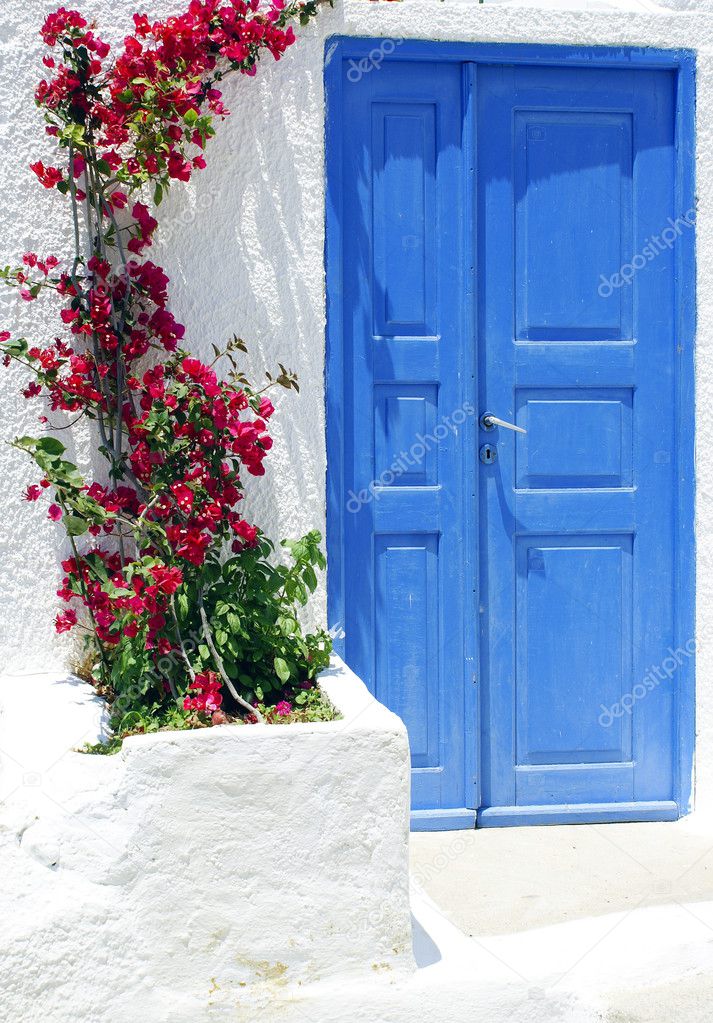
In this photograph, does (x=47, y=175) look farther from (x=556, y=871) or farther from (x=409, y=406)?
(x=556, y=871)

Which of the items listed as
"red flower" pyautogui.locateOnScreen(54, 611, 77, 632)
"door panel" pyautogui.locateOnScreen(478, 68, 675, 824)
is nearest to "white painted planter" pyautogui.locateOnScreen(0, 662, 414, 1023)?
"red flower" pyautogui.locateOnScreen(54, 611, 77, 632)

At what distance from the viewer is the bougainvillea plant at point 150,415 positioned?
2.98 metres

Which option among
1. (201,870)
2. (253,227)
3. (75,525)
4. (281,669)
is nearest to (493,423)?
(253,227)

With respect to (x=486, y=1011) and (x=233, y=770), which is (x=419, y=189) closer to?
(x=233, y=770)

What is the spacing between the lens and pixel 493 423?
362 cm

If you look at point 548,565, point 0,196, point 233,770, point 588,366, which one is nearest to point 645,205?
point 588,366

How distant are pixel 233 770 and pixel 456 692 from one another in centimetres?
116

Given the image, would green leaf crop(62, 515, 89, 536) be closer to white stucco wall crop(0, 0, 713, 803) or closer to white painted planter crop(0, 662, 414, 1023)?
white stucco wall crop(0, 0, 713, 803)

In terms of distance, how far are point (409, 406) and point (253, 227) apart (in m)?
0.71

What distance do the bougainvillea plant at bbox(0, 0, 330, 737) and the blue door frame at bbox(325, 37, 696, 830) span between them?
0.27 meters

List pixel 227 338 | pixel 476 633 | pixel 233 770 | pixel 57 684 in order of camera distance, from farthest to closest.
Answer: pixel 476 633 → pixel 227 338 → pixel 57 684 → pixel 233 770

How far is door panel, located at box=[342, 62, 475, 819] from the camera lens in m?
3.55

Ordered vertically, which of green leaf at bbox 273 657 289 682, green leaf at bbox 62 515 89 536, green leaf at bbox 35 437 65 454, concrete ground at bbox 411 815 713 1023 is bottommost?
concrete ground at bbox 411 815 713 1023

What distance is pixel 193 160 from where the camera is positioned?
3.23m
